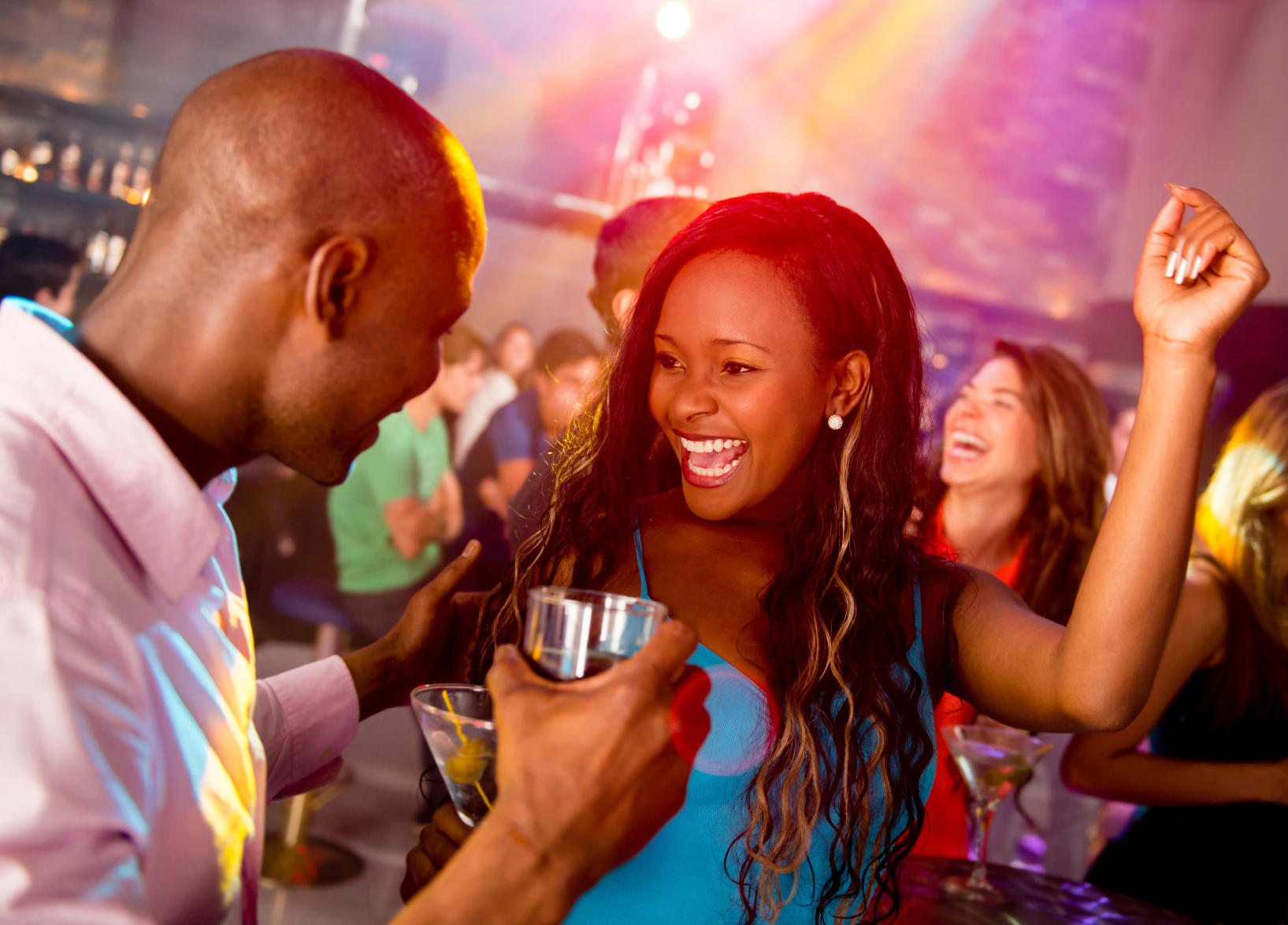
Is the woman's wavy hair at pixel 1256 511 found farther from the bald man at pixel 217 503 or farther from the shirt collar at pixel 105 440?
the shirt collar at pixel 105 440

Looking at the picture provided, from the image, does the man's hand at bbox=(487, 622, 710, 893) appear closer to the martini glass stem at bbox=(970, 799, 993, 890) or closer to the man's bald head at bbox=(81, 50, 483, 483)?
the man's bald head at bbox=(81, 50, 483, 483)

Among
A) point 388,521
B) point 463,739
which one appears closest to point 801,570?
point 463,739

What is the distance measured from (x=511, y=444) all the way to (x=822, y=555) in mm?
2595

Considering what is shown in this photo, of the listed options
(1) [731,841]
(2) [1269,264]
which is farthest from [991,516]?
(2) [1269,264]

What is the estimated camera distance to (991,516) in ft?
9.84

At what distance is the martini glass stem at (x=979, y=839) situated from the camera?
6.03ft

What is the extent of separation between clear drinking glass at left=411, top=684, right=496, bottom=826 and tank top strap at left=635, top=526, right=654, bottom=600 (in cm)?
33

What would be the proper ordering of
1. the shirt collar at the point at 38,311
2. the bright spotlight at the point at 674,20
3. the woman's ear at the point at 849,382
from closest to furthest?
1. the shirt collar at the point at 38,311
2. the woman's ear at the point at 849,382
3. the bright spotlight at the point at 674,20

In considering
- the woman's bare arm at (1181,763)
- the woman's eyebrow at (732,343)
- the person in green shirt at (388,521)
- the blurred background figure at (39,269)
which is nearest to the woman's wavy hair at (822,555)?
the woman's eyebrow at (732,343)

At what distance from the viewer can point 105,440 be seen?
0.88 meters

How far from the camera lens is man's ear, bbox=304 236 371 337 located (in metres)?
0.97

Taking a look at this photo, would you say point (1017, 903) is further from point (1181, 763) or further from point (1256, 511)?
point (1256, 511)

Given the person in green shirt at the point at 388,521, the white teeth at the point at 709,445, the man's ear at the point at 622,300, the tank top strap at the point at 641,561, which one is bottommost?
the person in green shirt at the point at 388,521

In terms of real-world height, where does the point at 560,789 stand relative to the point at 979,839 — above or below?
above
